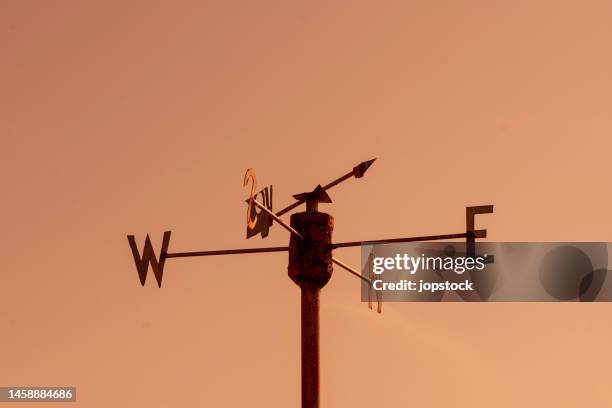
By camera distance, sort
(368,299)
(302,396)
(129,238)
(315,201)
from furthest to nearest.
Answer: (129,238) < (368,299) < (315,201) < (302,396)

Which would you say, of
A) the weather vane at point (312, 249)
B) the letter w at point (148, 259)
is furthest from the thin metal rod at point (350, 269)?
the letter w at point (148, 259)

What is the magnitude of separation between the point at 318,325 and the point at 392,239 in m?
0.75

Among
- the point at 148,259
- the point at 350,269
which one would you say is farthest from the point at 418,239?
the point at 148,259

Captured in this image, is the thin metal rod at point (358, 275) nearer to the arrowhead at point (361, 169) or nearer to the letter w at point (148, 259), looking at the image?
the arrowhead at point (361, 169)

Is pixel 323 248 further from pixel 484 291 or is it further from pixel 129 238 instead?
pixel 484 291

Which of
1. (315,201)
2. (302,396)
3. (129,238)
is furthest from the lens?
(129,238)

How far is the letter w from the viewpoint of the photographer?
5.92 metres

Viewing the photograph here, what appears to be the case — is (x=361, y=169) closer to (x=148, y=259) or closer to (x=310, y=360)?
(x=310, y=360)

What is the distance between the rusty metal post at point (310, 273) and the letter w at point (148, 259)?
1.33m

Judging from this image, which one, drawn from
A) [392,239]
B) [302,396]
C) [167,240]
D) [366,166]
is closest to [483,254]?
[392,239]

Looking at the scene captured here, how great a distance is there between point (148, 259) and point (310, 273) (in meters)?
1.75

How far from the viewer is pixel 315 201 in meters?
5.23

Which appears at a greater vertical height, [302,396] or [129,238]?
[129,238]

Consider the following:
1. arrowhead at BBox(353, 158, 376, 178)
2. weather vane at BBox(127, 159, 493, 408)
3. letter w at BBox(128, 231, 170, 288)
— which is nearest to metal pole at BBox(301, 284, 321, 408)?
weather vane at BBox(127, 159, 493, 408)
